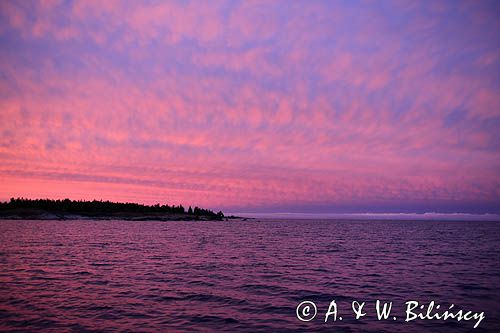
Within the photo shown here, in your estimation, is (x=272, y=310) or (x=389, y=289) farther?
(x=389, y=289)

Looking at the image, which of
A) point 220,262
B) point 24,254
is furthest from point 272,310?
point 24,254

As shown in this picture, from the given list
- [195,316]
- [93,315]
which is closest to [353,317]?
[195,316]

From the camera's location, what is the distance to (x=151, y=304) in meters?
20.6

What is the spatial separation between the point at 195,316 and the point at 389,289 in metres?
15.3

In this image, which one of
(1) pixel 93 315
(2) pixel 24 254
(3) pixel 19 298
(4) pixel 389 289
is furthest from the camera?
(2) pixel 24 254

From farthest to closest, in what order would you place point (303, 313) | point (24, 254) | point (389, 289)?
point (24, 254)
point (389, 289)
point (303, 313)

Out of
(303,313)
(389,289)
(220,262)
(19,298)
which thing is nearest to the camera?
(303,313)

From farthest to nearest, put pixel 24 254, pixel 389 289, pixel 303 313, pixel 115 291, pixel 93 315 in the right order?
pixel 24 254, pixel 389 289, pixel 115 291, pixel 303 313, pixel 93 315

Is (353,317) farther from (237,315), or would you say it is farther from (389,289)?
(389,289)

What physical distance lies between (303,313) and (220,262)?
70.9 ft

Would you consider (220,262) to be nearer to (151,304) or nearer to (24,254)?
(151,304)

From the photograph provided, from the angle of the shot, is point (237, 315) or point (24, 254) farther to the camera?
point (24, 254)

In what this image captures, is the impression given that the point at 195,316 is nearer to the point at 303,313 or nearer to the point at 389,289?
the point at 303,313

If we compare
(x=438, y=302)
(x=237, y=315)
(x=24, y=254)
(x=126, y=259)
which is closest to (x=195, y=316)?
(x=237, y=315)
